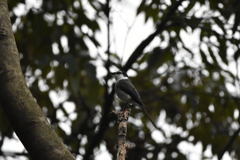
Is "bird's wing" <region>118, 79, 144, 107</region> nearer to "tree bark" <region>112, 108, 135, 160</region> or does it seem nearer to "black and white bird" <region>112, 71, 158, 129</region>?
"black and white bird" <region>112, 71, 158, 129</region>

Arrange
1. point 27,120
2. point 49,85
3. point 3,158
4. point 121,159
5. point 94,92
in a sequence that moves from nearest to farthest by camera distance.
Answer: point 27,120, point 121,159, point 94,92, point 3,158, point 49,85

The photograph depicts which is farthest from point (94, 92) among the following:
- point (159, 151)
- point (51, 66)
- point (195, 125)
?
point (195, 125)

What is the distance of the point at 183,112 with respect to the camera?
5.04m

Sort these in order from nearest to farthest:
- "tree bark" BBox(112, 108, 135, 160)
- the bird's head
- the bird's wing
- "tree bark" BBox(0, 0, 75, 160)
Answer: "tree bark" BBox(0, 0, 75, 160), "tree bark" BBox(112, 108, 135, 160), the bird's wing, the bird's head

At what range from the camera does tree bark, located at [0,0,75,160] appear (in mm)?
1458

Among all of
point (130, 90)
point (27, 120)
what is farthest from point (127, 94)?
point (27, 120)

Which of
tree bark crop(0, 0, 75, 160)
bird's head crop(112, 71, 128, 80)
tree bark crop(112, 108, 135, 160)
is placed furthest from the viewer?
bird's head crop(112, 71, 128, 80)

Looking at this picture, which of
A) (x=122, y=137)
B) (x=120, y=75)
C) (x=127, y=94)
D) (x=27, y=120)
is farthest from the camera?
(x=120, y=75)

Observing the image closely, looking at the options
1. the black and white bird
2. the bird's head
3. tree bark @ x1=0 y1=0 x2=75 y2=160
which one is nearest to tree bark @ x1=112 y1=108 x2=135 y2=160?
tree bark @ x1=0 y1=0 x2=75 y2=160

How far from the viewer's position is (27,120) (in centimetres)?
150

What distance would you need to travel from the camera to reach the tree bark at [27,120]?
4.78ft

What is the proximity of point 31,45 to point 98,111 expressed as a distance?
1250 millimetres

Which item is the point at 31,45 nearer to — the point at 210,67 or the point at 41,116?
the point at 210,67

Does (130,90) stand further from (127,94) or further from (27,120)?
(27,120)
